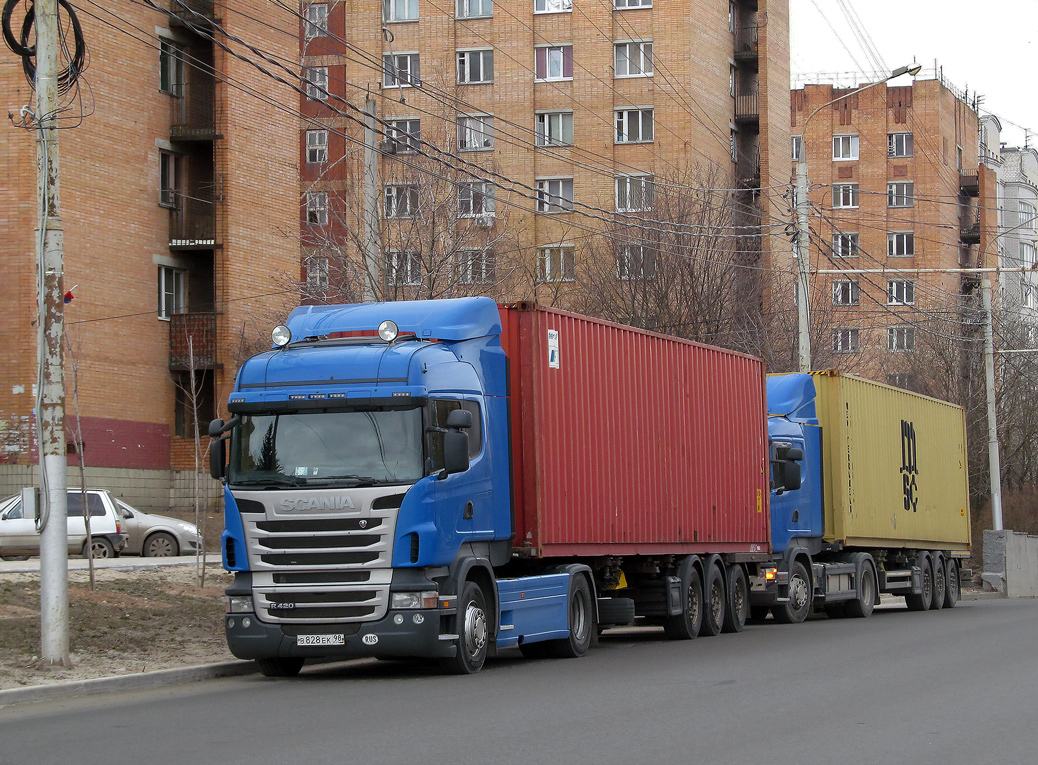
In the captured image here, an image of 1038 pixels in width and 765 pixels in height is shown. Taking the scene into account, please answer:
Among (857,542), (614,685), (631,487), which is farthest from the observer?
(857,542)

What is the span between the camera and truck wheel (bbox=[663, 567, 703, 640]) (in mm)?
18359

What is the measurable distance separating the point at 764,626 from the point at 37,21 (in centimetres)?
1392

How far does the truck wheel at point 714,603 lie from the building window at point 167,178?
2304 cm

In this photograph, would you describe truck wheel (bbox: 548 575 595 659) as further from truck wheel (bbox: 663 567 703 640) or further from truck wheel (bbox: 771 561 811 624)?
truck wheel (bbox: 771 561 811 624)

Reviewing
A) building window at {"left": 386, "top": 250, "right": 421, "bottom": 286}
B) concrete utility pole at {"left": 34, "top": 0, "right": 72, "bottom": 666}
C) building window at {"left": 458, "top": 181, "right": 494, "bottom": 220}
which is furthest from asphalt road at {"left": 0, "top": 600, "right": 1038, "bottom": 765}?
building window at {"left": 458, "top": 181, "right": 494, "bottom": 220}

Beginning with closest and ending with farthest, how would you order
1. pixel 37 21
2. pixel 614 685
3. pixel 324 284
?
pixel 614 685, pixel 37 21, pixel 324 284

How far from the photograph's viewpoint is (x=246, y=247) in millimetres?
39000

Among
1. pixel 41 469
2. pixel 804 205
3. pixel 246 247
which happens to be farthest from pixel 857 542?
pixel 246 247

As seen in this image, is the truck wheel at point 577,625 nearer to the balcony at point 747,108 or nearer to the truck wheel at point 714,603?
the truck wheel at point 714,603

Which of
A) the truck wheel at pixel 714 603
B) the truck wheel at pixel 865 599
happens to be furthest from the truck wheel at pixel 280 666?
the truck wheel at pixel 865 599

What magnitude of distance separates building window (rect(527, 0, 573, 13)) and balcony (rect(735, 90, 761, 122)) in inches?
314

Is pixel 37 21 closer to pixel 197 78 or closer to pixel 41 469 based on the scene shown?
pixel 41 469

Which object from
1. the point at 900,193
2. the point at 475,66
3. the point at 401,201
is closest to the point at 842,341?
the point at 475,66

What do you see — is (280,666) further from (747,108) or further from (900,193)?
(900,193)
